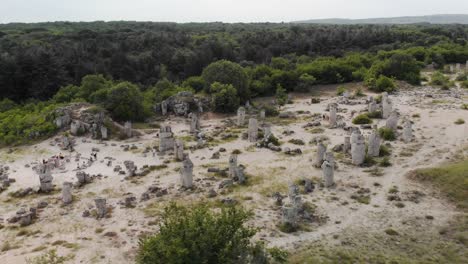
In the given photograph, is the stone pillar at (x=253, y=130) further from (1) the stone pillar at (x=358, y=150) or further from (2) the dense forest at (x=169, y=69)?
(2) the dense forest at (x=169, y=69)

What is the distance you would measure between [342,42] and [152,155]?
244 ft

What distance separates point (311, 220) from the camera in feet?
75.0

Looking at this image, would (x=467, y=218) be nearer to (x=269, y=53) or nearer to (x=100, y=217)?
(x=100, y=217)

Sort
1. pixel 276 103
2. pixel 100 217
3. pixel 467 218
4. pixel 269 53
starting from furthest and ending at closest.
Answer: pixel 269 53 < pixel 276 103 < pixel 100 217 < pixel 467 218

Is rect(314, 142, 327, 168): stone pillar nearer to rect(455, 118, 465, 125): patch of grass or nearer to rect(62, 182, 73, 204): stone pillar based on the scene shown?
rect(62, 182, 73, 204): stone pillar

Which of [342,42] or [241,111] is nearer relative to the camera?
[241,111]

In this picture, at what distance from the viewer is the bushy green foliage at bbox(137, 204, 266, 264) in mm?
14680

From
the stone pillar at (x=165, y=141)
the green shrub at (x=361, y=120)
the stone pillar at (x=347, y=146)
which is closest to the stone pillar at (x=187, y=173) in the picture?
the stone pillar at (x=165, y=141)

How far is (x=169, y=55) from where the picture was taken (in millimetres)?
77000

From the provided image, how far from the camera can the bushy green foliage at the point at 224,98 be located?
49281 millimetres

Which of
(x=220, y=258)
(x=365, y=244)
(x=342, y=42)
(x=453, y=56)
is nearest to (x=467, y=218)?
(x=365, y=244)

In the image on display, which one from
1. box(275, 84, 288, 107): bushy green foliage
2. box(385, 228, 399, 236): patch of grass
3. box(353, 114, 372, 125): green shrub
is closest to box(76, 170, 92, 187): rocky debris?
box(385, 228, 399, 236): patch of grass

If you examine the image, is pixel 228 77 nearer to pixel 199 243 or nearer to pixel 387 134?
pixel 387 134

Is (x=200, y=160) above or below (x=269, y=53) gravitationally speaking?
below
